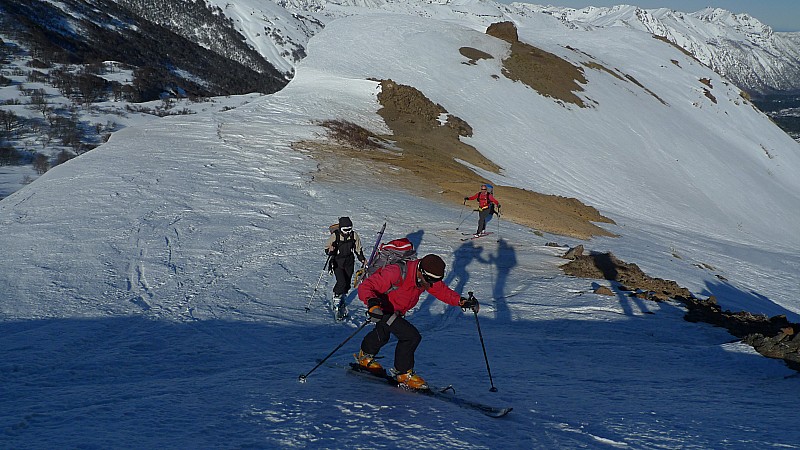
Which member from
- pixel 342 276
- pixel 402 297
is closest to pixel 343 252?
pixel 342 276

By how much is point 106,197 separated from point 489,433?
13.1m

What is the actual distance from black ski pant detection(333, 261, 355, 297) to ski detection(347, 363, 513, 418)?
9.47ft

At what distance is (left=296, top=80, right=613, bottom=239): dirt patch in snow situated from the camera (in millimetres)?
21453

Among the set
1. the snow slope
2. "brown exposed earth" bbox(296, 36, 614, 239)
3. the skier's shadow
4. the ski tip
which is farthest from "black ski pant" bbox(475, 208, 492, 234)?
the ski tip

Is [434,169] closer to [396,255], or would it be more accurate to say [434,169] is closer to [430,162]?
[430,162]

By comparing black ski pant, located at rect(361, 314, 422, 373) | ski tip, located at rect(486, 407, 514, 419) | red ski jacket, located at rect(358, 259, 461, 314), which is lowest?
ski tip, located at rect(486, 407, 514, 419)

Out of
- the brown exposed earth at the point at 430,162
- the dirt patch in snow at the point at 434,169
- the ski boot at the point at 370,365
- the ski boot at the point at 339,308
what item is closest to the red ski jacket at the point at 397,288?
the ski boot at the point at 370,365

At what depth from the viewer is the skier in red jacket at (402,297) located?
5.93m

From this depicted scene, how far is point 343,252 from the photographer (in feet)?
32.2

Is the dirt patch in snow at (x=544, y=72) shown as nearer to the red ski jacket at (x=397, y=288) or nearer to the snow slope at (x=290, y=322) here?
the snow slope at (x=290, y=322)

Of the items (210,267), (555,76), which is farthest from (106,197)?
(555,76)

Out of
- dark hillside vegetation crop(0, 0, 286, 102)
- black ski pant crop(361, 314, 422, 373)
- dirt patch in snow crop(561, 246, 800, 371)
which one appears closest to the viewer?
black ski pant crop(361, 314, 422, 373)

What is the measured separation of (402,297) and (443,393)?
1.27 meters

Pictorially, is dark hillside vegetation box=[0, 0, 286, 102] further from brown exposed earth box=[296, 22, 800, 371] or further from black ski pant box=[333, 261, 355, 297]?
black ski pant box=[333, 261, 355, 297]
